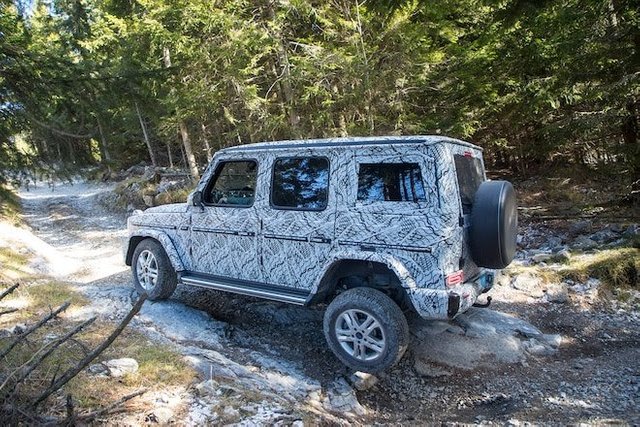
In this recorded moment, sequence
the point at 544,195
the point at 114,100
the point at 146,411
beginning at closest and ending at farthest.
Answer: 1. the point at 146,411
2. the point at 114,100
3. the point at 544,195

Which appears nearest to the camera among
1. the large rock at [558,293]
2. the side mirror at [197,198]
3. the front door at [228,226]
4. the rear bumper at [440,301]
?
the rear bumper at [440,301]

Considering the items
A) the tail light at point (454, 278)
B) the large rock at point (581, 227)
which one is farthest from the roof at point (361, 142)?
the large rock at point (581, 227)

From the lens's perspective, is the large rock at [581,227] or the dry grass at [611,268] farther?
the large rock at [581,227]

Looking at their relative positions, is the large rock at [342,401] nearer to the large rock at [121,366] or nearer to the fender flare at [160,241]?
the large rock at [121,366]

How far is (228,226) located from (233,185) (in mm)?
540

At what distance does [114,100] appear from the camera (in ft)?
21.7

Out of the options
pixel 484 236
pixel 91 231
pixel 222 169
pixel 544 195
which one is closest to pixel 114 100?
pixel 222 169

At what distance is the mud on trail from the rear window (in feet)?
6.08

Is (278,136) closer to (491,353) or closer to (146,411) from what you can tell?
(491,353)

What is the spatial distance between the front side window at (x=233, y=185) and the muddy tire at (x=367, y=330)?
1781 millimetres

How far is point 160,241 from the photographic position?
6.21m

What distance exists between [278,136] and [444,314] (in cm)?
1016

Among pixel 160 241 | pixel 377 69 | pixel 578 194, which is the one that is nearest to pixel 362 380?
pixel 160 241

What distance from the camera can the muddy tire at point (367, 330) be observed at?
4.34 metres
